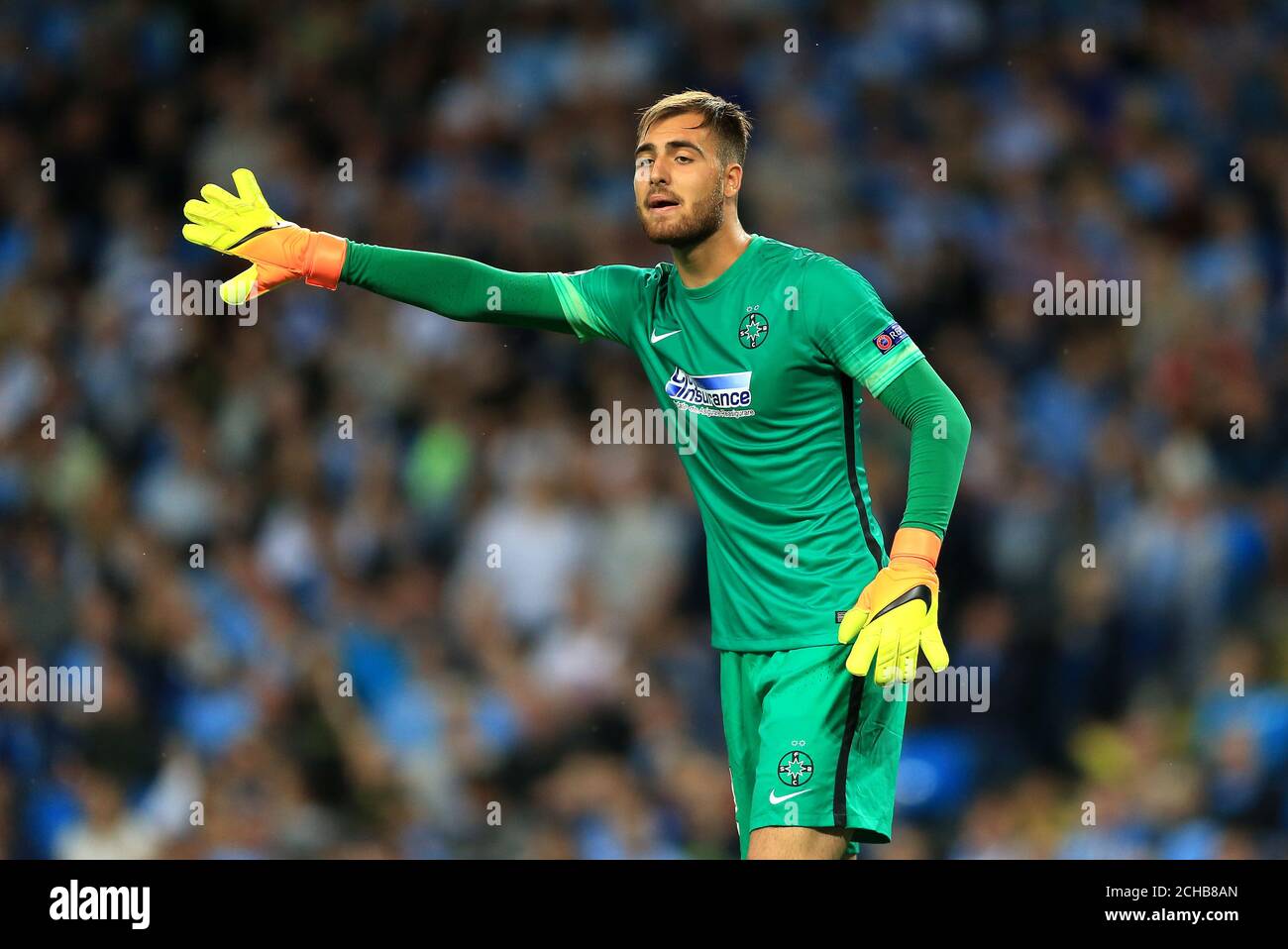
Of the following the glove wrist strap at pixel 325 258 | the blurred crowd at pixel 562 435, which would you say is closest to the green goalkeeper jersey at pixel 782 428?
the glove wrist strap at pixel 325 258

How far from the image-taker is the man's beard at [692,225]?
4.52m

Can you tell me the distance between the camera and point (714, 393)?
451 cm

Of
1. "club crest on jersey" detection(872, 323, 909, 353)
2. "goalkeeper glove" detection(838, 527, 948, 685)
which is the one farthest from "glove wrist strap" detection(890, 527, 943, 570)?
"club crest on jersey" detection(872, 323, 909, 353)

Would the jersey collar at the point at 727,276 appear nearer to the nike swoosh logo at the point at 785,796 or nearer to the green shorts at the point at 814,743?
the green shorts at the point at 814,743

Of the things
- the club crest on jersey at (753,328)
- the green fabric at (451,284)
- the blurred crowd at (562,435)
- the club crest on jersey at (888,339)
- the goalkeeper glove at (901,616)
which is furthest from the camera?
the blurred crowd at (562,435)

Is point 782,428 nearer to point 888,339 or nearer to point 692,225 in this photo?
A: point 888,339

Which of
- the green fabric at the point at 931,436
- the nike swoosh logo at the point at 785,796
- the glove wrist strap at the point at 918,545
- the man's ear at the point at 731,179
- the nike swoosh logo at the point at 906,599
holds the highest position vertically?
the man's ear at the point at 731,179

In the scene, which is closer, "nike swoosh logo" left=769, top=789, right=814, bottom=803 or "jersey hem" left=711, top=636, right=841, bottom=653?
"nike swoosh logo" left=769, top=789, right=814, bottom=803

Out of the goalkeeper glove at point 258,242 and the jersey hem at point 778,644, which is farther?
the goalkeeper glove at point 258,242

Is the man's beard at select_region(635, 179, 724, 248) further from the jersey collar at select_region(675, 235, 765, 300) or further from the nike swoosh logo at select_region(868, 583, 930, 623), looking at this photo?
A: the nike swoosh logo at select_region(868, 583, 930, 623)

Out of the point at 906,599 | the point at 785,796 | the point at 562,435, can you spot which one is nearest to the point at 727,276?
the point at 906,599

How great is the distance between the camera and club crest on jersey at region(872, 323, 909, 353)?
4.34 meters

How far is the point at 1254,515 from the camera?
24.0ft

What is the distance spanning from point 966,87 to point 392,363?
9.74ft
